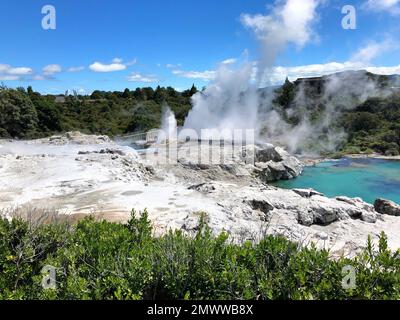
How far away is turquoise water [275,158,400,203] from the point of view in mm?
25141

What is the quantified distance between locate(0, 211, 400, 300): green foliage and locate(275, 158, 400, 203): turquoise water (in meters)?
19.8

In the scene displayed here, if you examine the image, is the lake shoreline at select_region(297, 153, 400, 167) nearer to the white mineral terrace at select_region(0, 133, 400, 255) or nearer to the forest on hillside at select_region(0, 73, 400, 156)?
the forest on hillside at select_region(0, 73, 400, 156)

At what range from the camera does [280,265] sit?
547cm

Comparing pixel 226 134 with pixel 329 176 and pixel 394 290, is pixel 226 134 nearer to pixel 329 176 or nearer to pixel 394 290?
pixel 329 176

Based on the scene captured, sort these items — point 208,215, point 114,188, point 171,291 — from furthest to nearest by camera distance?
1. point 114,188
2. point 208,215
3. point 171,291

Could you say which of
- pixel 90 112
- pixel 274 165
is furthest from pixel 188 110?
pixel 274 165

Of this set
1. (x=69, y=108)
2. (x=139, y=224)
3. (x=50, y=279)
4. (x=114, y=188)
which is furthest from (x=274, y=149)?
(x=69, y=108)

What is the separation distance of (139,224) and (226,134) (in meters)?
24.2

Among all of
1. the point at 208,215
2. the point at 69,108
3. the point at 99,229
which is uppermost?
the point at 69,108

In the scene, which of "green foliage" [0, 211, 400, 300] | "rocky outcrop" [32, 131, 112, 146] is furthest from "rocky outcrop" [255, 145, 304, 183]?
"green foliage" [0, 211, 400, 300]

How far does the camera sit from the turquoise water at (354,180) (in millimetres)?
25141

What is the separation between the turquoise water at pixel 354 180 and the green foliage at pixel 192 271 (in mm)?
19804

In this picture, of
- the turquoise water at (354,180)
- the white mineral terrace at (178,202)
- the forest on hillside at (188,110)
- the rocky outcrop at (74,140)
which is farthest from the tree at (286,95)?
the white mineral terrace at (178,202)
